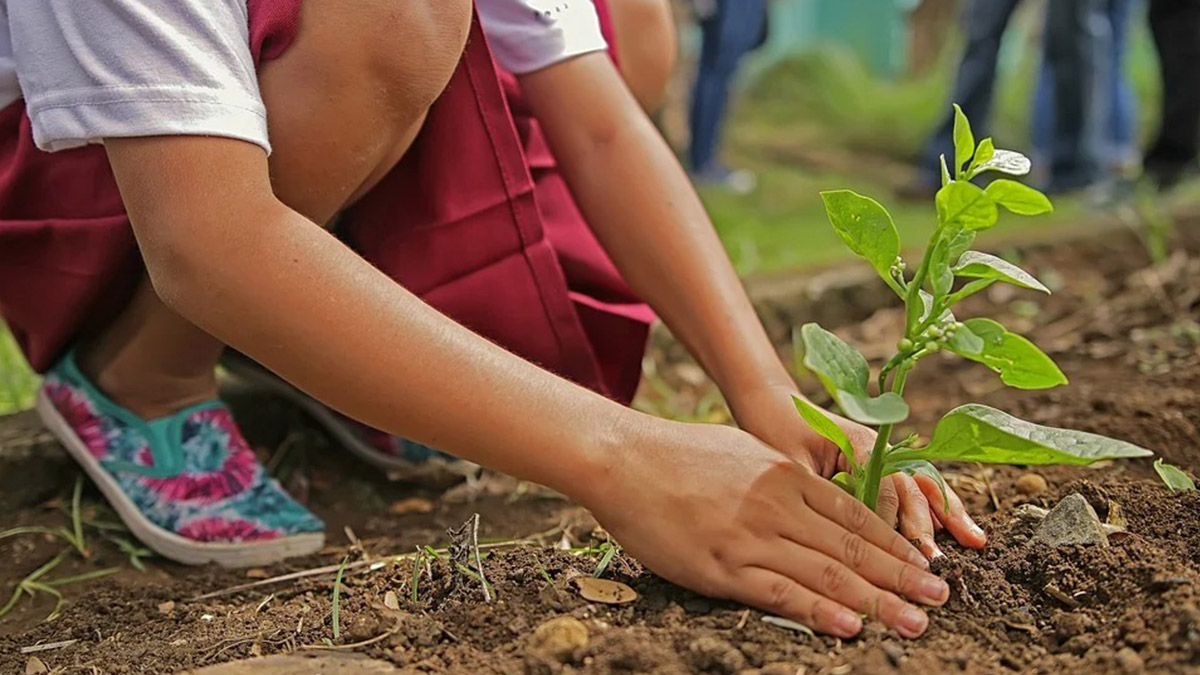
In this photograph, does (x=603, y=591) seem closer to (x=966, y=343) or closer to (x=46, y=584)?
(x=966, y=343)

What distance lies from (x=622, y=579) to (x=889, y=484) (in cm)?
28

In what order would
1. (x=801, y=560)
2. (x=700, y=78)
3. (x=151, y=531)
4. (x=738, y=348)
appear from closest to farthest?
(x=801, y=560)
(x=738, y=348)
(x=151, y=531)
(x=700, y=78)

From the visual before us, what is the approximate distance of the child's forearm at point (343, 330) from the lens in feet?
3.59

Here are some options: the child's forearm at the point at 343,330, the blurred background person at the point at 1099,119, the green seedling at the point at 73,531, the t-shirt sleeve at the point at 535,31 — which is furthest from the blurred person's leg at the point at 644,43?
the blurred background person at the point at 1099,119

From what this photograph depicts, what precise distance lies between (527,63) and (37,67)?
2.02 ft

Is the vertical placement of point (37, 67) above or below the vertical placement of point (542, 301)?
above

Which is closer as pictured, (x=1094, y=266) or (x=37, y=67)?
(x=37, y=67)

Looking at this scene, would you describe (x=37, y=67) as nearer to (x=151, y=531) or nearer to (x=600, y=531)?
(x=151, y=531)

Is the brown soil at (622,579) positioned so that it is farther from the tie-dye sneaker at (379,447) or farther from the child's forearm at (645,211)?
the child's forearm at (645,211)

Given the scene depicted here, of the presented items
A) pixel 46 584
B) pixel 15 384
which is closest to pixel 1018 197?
pixel 46 584

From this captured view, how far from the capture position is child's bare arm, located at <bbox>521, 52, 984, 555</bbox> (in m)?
1.45

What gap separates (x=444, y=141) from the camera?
154 cm

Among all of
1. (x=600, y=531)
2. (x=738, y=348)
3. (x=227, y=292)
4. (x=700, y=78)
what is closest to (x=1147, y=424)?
(x=738, y=348)

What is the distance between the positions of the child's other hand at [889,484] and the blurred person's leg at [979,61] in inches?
115
